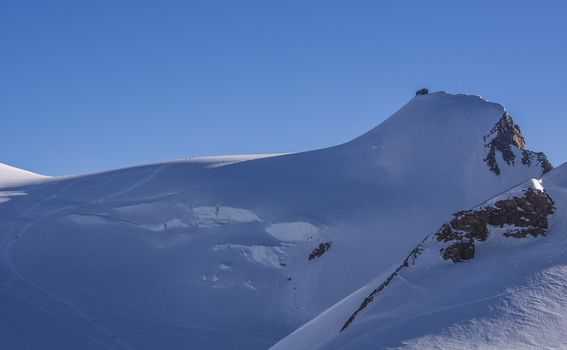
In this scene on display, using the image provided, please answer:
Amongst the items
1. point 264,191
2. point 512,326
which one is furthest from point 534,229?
point 264,191

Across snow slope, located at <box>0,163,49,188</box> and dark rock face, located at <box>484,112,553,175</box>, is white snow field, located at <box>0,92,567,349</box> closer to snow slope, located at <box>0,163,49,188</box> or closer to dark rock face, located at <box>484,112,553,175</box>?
dark rock face, located at <box>484,112,553,175</box>

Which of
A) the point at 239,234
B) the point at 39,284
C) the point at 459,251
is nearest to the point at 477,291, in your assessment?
the point at 459,251

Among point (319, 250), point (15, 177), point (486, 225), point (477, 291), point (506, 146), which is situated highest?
point (15, 177)

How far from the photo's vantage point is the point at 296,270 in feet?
92.6

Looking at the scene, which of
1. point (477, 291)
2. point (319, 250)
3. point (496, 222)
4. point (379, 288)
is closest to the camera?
point (477, 291)

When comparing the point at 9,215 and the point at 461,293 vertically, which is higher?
the point at 9,215

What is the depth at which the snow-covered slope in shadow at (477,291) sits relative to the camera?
8.54m

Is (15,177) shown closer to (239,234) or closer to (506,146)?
(239,234)

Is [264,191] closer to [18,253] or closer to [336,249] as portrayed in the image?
[336,249]

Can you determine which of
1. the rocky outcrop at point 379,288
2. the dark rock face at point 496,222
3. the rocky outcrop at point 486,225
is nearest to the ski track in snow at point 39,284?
the rocky outcrop at point 379,288

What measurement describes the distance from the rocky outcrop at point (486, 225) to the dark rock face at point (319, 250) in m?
17.3

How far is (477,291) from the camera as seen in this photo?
9.67m

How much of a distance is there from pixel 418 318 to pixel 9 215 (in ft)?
99.3

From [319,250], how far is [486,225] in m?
17.9
